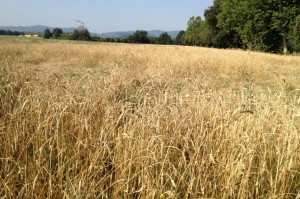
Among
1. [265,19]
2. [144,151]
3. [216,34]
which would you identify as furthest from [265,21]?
[144,151]

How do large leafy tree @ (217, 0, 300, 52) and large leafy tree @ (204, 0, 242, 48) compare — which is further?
large leafy tree @ (204, 0, 242, 48)

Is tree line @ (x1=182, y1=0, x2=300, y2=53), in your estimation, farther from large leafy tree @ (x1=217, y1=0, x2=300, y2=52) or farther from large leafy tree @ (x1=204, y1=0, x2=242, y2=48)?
large leafy tree @ (x1=204, y1=0, x2=242, y2=48)

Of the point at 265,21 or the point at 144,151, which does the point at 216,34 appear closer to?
the point at 265,21

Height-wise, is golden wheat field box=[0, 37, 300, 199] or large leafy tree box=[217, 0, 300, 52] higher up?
large leafy tree box=[217, 0, 300, 52]

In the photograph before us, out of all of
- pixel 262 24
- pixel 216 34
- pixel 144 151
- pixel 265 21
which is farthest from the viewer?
pixel 216 34

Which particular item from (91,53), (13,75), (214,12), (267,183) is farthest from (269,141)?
Answer: (214,12)

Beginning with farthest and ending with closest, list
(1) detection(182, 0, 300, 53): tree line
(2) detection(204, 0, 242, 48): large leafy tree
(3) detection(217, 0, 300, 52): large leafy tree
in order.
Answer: (2) detection(204, 0, 242, 48): large leafy tree, (3) detection(217, 0, 300, 52): large leafy tree, (1) detection(182, 0, 300, 53): tree line

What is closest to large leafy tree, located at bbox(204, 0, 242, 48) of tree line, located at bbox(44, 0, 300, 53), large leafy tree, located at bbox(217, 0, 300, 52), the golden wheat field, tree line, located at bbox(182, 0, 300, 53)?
tree line, located at bbox(44, 0, 300, 53)

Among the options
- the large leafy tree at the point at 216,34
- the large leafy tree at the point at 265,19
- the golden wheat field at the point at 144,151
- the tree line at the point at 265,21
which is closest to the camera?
the golden wheat field at the point at 144,151

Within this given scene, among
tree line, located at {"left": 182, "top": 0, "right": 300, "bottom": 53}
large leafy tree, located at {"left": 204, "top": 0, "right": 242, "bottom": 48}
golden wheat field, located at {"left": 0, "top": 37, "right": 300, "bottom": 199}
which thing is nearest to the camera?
golden wheat field, located at {"left": 0, "top": 37, "right": 300, "bottom": 199}

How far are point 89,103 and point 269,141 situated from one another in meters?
1.83

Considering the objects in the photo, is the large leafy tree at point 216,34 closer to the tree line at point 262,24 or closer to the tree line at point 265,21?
the tree line at point 262,24

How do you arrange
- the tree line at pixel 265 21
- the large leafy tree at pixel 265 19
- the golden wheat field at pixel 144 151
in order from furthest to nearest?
the large leafy tree at pixel 265 19
the tree line at pixel 265 21
the golden wheat field at pixel 144 151

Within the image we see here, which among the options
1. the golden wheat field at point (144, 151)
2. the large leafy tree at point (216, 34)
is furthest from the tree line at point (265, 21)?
the golden wheat field at point (144, 151)
